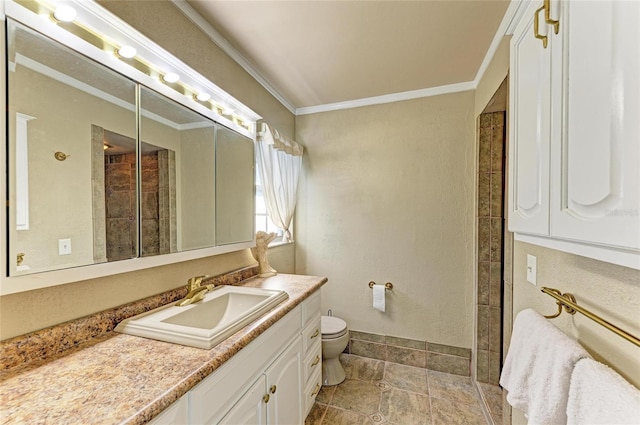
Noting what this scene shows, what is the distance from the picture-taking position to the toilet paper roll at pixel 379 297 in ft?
7.83

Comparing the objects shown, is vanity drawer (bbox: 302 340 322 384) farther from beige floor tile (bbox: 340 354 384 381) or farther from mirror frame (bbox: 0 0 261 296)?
mirror frame (bbox: 0 0 261 296)

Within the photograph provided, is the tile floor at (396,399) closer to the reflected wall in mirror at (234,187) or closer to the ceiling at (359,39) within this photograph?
the reflected wall in mirror at (234,187)

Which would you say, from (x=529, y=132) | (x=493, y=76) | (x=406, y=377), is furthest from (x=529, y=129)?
(x=406, y=377)

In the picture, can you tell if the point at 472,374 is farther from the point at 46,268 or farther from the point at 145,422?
the point at 46,268

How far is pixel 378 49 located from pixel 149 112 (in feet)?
4.87

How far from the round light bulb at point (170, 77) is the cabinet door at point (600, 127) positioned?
1.50 metres

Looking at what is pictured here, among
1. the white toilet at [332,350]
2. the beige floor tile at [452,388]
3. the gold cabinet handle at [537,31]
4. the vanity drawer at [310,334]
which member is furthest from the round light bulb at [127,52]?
the beige floor tile at [452,388]

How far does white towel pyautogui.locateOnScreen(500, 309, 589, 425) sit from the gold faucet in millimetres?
1360

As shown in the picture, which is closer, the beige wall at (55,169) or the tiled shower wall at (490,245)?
the beige wall at (55,169)

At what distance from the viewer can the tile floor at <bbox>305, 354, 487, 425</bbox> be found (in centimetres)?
175

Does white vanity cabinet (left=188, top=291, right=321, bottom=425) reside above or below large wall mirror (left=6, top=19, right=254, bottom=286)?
below

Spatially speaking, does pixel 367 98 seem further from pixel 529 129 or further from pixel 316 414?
pixel 316 414

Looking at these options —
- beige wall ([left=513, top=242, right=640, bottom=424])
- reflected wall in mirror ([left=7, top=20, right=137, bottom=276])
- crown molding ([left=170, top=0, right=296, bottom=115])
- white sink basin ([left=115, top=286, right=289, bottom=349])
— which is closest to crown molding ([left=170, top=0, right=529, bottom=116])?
crown molding ([left=170, top=0, right=296, bottom=115])

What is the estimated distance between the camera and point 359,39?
1675 mm
